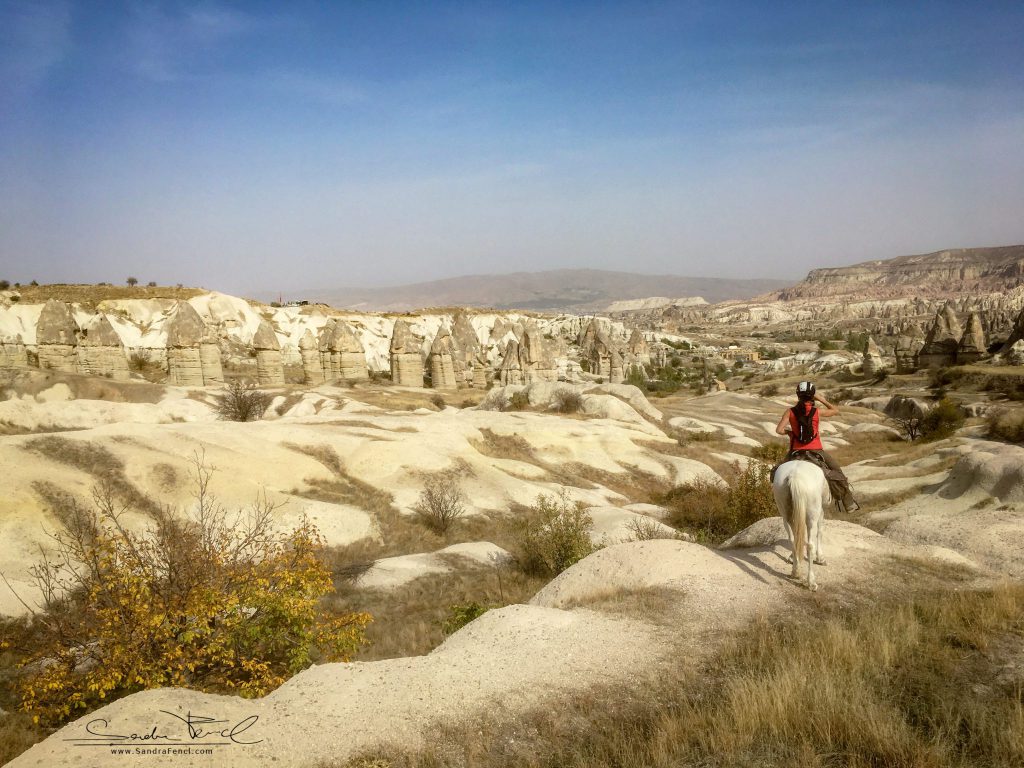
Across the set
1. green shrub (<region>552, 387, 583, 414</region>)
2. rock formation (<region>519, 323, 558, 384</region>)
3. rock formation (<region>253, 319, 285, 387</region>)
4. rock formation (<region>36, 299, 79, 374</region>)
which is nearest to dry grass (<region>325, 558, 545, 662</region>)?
green shrub (<region>552, 387, 583, 414</region>)

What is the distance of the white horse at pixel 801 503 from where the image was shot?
6910 mm

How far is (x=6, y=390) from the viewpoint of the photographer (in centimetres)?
2358

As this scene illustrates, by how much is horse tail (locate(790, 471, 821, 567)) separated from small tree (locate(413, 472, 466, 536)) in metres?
9.76

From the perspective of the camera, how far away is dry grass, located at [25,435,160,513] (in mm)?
13031

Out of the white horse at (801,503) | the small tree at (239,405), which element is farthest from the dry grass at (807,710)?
the small tree at (239,405)

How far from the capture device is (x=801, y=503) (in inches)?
272

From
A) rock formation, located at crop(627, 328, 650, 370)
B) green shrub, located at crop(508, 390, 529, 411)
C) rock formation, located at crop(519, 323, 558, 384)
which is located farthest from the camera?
rock formation, located at crop(627, 328, 650, 370)

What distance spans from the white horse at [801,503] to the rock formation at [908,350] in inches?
2079

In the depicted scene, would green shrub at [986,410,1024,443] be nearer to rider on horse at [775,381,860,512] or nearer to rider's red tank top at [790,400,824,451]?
rider on horse at [775,381,860,512]

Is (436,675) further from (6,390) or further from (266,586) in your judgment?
(6,390)

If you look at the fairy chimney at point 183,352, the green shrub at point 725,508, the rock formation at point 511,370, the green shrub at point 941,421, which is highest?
the fairy chimney at point 183,352

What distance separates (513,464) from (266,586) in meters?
13.7

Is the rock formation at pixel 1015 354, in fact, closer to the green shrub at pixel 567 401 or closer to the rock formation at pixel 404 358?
the green shrub at pixel 567 401

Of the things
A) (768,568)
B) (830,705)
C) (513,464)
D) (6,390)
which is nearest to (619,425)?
(513,464)
